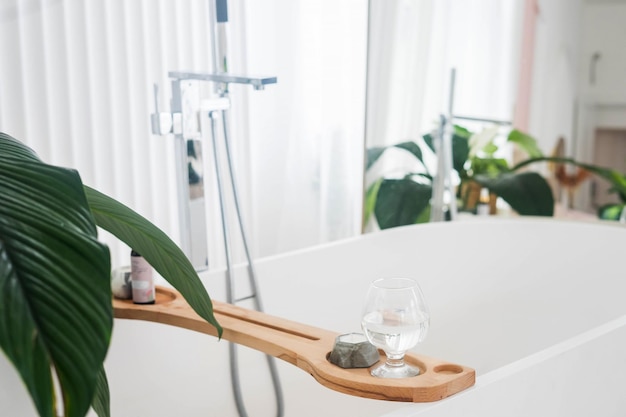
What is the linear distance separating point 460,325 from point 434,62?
1.18 meters

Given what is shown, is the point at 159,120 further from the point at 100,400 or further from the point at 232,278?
the point at 100,400

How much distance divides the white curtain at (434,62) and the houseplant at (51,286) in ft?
6.89

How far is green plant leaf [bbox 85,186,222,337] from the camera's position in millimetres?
969

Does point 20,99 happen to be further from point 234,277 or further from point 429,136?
point 429,136

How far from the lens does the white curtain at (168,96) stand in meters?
2.01

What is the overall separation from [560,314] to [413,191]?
0.76 metres

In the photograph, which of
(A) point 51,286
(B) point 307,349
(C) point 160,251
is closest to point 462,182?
(B) point 307,349

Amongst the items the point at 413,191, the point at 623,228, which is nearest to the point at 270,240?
the point at 413,191

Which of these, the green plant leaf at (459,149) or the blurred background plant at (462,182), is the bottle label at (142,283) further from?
the green plant leaf at (459,149)

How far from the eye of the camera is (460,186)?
313cm

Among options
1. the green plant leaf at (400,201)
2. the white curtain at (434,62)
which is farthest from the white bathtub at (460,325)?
the white curtain at (434,62)

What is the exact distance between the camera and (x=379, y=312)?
3.78 ft

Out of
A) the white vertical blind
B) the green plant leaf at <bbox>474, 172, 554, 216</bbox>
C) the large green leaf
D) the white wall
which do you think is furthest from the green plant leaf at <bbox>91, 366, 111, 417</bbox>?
the white wall

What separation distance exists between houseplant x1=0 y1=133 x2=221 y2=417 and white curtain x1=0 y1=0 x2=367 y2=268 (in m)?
1.21
